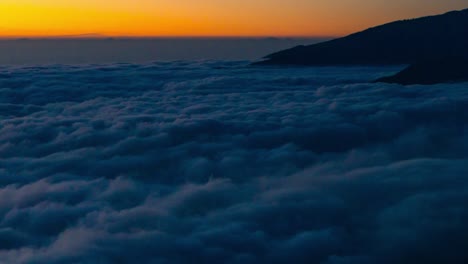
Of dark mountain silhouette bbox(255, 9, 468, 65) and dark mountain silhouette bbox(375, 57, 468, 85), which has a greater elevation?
dark mountain silhouette bbox(255, 9, 468, 65)

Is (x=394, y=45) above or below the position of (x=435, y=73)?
above

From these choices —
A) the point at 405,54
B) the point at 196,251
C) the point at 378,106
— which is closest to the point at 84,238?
the point at 196,251

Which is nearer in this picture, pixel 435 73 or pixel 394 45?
pixel 435 73

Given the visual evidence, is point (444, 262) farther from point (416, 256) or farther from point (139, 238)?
point (139, 238)

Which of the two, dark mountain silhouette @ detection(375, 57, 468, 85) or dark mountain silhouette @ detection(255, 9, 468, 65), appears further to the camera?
A: dark mountain silhouette @ detection(255, 9, 468, 65)
